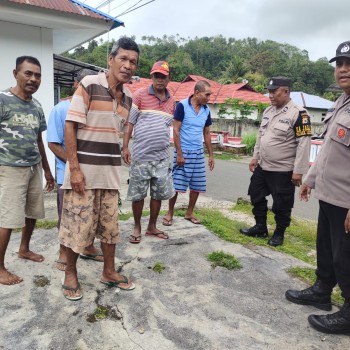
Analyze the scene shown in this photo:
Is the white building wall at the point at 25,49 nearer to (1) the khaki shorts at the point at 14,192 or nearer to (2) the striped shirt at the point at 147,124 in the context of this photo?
(2) the striped shirt at the point at 147,124

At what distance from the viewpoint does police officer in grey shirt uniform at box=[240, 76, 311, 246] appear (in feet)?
12.1

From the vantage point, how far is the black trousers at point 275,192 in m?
3.88

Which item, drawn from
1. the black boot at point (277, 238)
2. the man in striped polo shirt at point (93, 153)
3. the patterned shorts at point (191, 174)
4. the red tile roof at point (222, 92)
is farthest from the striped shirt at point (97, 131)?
the red tile roof at point (222, 92)

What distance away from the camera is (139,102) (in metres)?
3.72

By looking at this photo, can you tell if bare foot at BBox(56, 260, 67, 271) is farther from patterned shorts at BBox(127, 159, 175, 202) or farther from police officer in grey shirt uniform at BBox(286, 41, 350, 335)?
police officer in grey shirt uniform at BBox(286, 41, 350, 335)

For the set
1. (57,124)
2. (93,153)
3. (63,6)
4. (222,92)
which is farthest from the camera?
(222,92)

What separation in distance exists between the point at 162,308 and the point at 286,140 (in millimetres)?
2275

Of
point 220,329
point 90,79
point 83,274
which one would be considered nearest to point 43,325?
point 83,274

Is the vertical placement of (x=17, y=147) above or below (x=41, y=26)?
below

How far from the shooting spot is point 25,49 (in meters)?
5.41

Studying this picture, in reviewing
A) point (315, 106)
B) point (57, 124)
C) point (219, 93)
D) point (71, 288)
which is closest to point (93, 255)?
point (71, 288)

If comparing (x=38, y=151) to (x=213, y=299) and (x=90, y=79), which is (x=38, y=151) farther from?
(x=213, y=299)

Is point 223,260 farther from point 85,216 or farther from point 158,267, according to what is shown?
point 85,216

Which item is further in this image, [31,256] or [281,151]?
[281,151]
